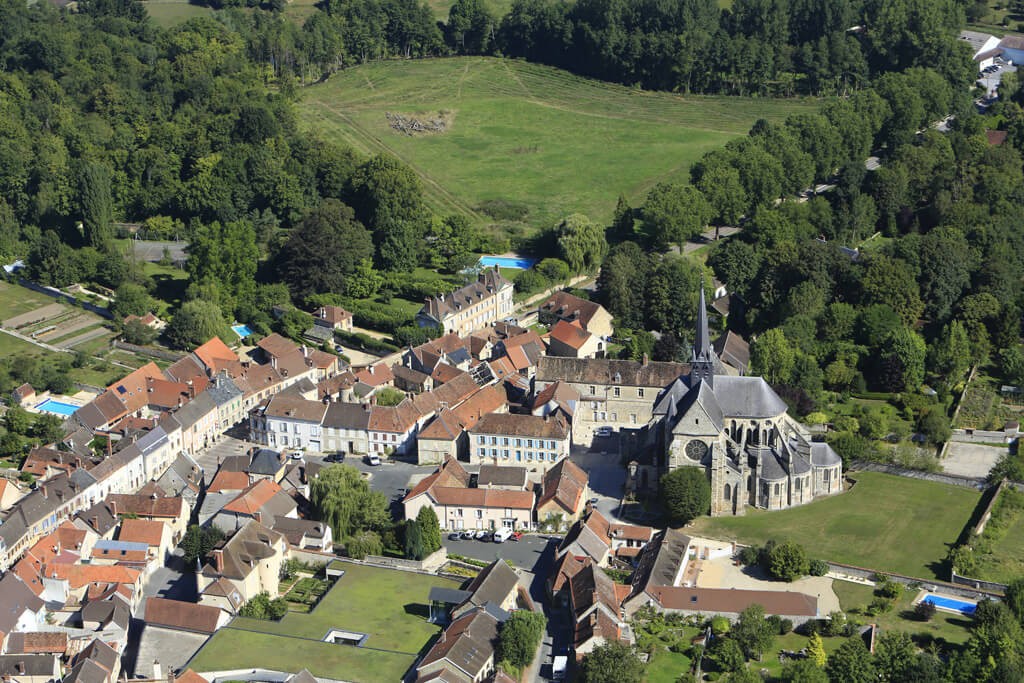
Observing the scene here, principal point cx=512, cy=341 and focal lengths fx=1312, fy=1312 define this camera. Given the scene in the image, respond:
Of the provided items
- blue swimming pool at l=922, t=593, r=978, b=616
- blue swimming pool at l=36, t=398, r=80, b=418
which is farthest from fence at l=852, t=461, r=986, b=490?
blue swimming pool at l=36, t=398, r=80, b=418

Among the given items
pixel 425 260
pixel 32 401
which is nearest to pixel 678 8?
pixel 425 260

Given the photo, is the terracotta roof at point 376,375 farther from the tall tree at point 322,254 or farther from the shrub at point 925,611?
the shrub at point 925,611

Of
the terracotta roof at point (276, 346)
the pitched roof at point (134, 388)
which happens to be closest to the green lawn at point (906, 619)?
the terracotta roof at point (276, 346)

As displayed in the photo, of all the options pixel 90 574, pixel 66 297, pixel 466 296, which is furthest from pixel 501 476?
pixel 66 297

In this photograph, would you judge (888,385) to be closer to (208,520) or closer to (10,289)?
(208,520)

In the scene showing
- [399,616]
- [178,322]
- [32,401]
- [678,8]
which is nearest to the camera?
[399,616]

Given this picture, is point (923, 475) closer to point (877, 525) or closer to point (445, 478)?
point (877, 525)
